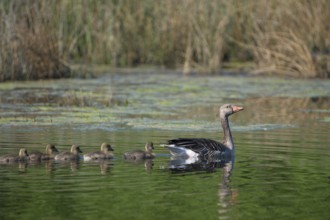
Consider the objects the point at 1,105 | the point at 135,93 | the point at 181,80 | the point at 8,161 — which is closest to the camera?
the point at 8,161

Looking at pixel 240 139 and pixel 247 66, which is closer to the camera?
pixel 240 139

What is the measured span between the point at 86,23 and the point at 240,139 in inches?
501

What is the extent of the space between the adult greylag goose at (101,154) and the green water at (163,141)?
0.61ft

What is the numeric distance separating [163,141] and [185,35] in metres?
12.8

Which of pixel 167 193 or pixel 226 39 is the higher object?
pixel 226 39

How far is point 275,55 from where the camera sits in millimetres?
25328

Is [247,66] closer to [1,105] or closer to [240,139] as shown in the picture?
[1,105]

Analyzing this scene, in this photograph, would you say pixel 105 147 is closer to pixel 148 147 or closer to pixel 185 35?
pixel 148 147

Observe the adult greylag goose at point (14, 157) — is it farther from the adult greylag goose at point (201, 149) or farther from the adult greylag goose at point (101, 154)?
the adult greylag goose at point (201, 149)

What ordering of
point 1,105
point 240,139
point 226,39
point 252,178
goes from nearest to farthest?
point 252,178 < point 240,139 < point 1,105 < point 226,39

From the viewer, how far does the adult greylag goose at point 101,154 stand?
1252 centimetres

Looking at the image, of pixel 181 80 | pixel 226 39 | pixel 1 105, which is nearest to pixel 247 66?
pixel 226 39

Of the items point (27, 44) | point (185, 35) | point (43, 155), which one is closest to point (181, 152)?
point (43, 155)

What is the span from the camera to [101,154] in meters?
12.5
